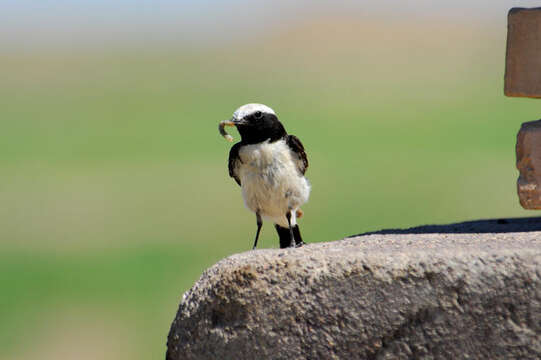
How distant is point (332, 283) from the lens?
5105 millimetres

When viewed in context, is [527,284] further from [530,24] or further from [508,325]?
[530,24]

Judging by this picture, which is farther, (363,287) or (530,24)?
(530,24)

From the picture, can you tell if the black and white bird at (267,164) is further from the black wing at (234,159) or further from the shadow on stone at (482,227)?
the shadow on stone at (482,227)

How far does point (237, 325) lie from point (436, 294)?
3.85 feet

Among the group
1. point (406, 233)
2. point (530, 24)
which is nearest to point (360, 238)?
point (406, 233)

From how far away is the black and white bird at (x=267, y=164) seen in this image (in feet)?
21.8

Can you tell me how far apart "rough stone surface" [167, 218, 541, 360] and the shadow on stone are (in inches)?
46.8

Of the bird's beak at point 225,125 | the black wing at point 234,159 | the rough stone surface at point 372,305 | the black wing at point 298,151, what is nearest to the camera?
the rough stone surface at point 372,305

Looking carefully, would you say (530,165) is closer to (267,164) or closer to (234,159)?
(267,164)

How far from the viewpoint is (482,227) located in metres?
6.92

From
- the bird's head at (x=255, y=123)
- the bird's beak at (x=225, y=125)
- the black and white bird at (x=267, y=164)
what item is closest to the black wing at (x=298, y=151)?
the black and white bird at (x=267, y=164)

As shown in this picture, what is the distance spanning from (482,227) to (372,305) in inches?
86.2

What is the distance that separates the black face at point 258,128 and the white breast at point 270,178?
0.05 m

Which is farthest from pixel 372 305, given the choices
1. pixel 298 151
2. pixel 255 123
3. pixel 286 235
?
pixel 286 235
